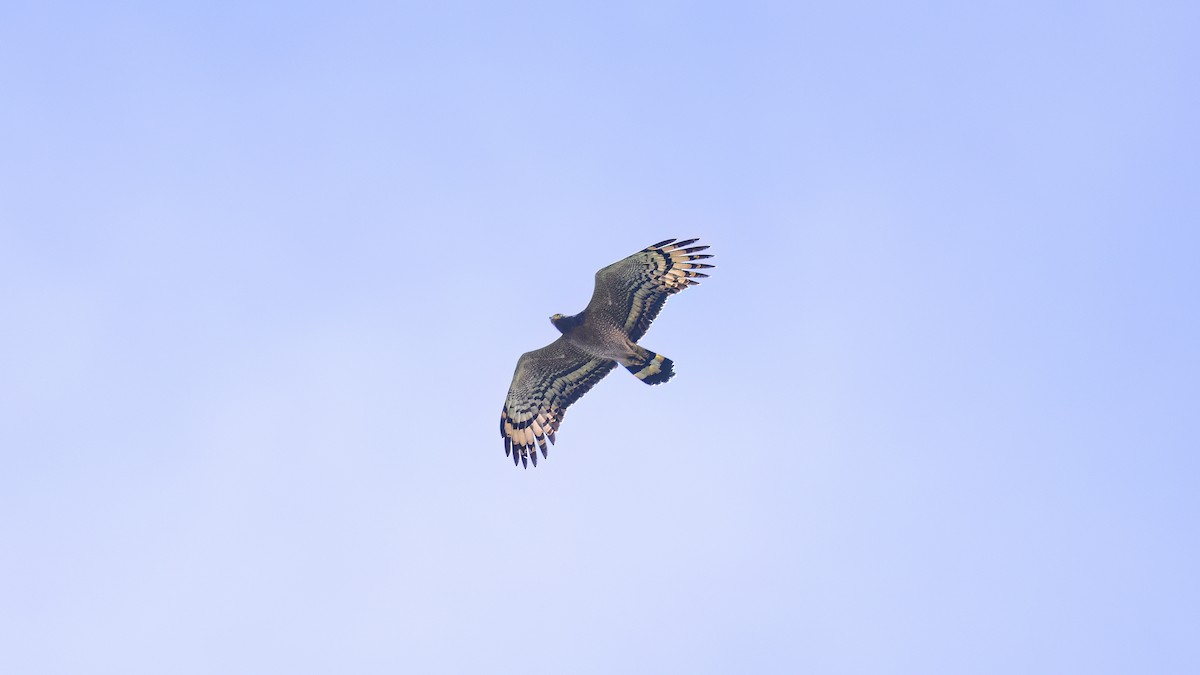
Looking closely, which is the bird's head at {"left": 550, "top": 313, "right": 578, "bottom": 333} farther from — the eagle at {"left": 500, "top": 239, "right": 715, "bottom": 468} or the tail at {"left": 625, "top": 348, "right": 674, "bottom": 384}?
the tail at {"left": 625, "top": 348, "right": 674, "bottom": 384}

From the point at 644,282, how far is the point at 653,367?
144 centimetres

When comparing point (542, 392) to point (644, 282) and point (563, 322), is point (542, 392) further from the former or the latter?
point (644, 282)

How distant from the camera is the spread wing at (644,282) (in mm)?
23453

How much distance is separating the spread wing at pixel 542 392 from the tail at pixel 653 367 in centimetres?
106

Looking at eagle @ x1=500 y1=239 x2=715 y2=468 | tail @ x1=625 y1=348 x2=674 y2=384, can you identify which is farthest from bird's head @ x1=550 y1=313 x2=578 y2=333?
tail @ x1=625 y1=348 x2=674 y2=384

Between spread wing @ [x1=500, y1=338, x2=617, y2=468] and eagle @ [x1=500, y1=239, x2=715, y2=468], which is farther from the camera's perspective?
spread wing @ [x1=500, y1=338, x2=617, y2=468]

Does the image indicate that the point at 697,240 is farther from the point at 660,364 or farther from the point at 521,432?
the point at 521,432

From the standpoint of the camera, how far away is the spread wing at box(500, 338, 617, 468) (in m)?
24.5

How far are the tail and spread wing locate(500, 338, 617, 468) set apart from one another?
106 cm

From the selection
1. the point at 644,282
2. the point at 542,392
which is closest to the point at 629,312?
the point at 644,282

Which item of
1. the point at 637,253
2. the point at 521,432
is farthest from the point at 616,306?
the point at 521,432

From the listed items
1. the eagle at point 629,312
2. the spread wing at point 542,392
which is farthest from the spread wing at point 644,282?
the spread wing at point 542,392

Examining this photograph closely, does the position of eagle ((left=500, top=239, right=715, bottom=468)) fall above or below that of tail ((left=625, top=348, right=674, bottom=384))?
above

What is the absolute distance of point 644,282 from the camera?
927 inches
